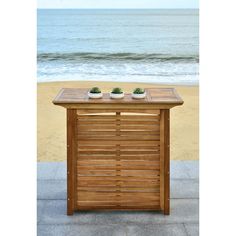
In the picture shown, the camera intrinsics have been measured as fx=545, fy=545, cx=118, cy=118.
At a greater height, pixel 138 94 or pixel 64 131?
pixel 138 94

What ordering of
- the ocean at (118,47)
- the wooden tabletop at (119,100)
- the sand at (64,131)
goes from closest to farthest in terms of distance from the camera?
1. the wooden tabletop at (119,100)
2. the sand at (64,131)
3. the ocean at (118,47)

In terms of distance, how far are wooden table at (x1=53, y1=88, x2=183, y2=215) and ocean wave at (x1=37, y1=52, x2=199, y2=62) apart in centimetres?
1746

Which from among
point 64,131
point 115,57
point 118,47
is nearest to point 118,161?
point 64,131

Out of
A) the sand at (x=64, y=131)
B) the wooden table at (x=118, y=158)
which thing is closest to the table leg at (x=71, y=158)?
the wooden table at (x=118, y=158)

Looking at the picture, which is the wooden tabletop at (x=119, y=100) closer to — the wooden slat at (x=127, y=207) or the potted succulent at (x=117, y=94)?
the potted succulent at (x=117, y=94)

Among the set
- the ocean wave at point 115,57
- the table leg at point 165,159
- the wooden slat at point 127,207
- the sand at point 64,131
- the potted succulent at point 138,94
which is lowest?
the sand at point 64,131

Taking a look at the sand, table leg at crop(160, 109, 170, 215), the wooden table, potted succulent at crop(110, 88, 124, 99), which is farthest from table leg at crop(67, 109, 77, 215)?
the sand

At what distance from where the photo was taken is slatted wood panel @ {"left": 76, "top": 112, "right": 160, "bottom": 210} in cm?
400

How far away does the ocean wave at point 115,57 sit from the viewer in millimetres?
21766

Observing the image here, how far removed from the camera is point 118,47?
24906mm

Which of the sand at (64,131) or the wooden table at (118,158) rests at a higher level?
the wooden table at (118,158)

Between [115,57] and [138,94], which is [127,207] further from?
[115,57]

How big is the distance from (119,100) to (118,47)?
21260 millimetres
